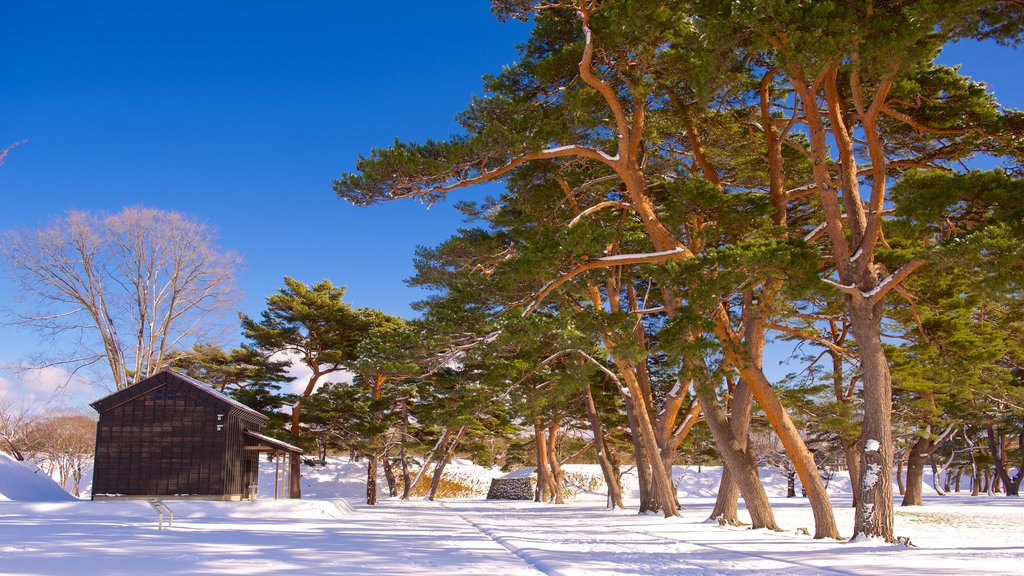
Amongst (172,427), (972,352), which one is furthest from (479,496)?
(972,352)

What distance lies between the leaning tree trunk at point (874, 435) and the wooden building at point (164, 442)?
16736 mm

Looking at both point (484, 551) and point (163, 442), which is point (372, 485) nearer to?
point (163, 442)

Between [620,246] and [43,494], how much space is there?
1760 centimetres

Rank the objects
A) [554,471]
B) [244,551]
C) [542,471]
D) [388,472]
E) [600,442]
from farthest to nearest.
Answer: [388,472], [554,471], [542,471], [600,442], [244,551]

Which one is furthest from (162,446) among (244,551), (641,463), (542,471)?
(542,471)

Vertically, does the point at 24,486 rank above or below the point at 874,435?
below

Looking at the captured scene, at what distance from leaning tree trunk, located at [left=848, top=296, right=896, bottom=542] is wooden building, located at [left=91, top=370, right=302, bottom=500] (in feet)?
54.9

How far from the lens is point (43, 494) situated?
19.1 metres

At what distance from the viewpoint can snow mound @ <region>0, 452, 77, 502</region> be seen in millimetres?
18078

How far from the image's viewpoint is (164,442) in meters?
19.3

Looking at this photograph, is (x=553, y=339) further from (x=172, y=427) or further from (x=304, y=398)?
(x=304, y=398)

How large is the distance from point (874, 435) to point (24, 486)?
2121 centimetres

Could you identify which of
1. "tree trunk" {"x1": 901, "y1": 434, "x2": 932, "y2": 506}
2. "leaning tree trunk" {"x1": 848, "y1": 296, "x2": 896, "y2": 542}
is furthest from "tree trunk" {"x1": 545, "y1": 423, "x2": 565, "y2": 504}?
"leaning tree trunk" {"x1": 848, "y1": 296, "x2": 896, "y2": 542}

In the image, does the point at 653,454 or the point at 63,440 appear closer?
the point at 653,454
